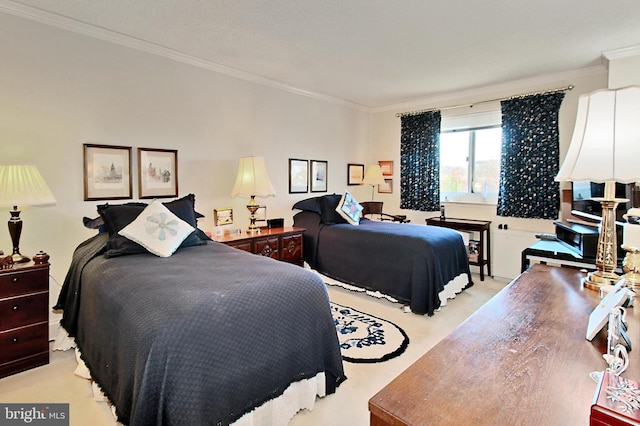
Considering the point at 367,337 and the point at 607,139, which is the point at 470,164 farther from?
the point at 607,139

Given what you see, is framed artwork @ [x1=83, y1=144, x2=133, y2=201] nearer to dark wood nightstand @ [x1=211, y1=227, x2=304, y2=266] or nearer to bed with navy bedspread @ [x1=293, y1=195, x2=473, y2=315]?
dark wood nightstand @ [x1=211, y1=227, x2=304, y2=266]

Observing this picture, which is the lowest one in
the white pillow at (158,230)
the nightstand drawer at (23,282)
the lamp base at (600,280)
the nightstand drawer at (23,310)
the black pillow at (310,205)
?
the nightstand drawer at (23,310)

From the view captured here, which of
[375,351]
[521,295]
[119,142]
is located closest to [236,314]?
[521,295]

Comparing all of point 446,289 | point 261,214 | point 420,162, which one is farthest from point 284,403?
point 420,162

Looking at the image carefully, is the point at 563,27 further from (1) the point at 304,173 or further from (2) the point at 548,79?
(1) the point at 304,173

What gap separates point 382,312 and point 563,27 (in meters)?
2.96

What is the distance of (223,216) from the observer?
379 centimetres

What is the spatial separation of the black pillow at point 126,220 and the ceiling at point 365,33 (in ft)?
4.95

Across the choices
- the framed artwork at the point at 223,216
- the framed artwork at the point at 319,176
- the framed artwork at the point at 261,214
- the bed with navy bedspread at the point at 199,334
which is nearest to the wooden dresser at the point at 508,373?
the bed with navy bedspread at the point at 199,334

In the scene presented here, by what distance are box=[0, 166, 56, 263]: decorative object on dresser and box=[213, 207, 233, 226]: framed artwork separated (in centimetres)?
157

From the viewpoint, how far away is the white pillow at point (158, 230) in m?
2.49

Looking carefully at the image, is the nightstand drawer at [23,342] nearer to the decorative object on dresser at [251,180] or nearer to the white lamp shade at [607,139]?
the decorative object on dresser at [251,180]

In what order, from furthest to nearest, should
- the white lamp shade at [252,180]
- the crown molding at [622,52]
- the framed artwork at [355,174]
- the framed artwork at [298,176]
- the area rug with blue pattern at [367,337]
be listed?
the framed artwork at [355,174]
the framed artwork at [298,176]
the white lamp shade at [252,180]
the crown molding at [622,52]
the area rug with blue pattern at [367,337]

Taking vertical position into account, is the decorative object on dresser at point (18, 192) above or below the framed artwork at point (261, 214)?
above
